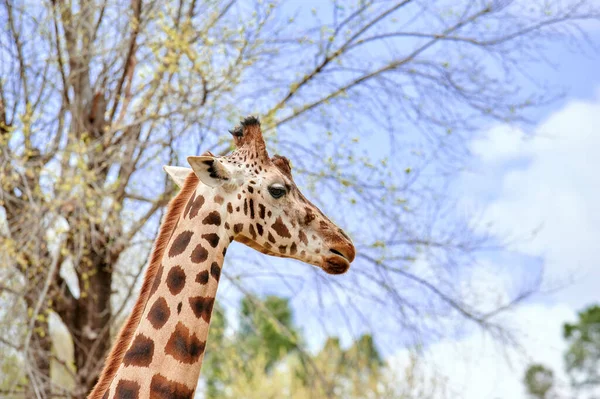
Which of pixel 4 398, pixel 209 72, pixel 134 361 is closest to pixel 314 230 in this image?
pixel 134 361

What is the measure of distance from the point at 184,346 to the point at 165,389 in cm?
20

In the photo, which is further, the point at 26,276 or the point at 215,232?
the point at 26,276

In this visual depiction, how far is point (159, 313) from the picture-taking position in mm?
3533

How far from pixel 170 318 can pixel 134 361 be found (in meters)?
0.24

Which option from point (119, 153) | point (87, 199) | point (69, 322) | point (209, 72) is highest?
point (209, 72)

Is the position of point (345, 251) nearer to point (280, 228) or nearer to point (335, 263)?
point (335, 263)

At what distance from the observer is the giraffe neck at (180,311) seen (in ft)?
11.2

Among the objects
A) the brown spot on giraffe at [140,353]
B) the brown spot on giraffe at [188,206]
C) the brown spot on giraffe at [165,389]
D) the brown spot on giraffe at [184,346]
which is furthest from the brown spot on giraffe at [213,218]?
the brown spot on giraffe at [165,389]

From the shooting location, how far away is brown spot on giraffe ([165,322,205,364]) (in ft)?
11.4

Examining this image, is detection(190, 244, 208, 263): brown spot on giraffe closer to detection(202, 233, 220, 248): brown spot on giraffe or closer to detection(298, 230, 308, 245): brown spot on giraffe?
detection(202, 233, 220, 248): brown spot on giraffe

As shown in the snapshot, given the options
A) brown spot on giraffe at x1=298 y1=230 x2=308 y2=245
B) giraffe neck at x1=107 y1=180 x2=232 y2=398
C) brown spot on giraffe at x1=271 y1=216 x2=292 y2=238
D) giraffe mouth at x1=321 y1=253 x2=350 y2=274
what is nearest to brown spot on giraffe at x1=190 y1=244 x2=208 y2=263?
giraffe neck at x1=107 y1=180 x2=232 y2=398

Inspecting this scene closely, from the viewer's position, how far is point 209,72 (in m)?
7.91

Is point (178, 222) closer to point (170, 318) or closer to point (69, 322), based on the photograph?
point (170, 318)

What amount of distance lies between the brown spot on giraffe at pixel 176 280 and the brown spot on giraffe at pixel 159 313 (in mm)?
62
